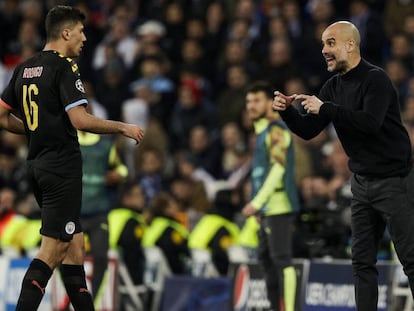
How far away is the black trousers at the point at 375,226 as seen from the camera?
8.98 m

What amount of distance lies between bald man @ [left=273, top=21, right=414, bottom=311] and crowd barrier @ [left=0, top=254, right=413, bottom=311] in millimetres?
2445

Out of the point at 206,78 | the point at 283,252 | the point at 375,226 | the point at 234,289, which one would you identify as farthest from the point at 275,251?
the point at 206,78

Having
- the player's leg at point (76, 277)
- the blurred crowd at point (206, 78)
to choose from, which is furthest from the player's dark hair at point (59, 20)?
the blurred crowd at point (206, 78)

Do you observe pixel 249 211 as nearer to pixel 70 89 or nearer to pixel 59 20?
pixel 70 89

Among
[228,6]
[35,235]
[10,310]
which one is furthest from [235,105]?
[10,310]

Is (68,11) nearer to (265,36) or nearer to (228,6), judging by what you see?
(265,36)

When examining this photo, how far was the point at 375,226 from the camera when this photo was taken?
9188 mm

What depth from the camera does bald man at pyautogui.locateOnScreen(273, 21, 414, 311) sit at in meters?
8.94

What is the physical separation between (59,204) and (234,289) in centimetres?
444

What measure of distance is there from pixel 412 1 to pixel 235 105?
2973 millimetres

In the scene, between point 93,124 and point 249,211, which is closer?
point 93,124

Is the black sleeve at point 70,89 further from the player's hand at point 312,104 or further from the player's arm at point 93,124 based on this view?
the player's hand at point 312,104

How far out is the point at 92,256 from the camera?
12.3 metres

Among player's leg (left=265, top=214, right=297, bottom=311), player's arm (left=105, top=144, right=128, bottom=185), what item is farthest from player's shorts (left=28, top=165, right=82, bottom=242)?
player's arm (left=105, top=144, right=128, bottom=185)
